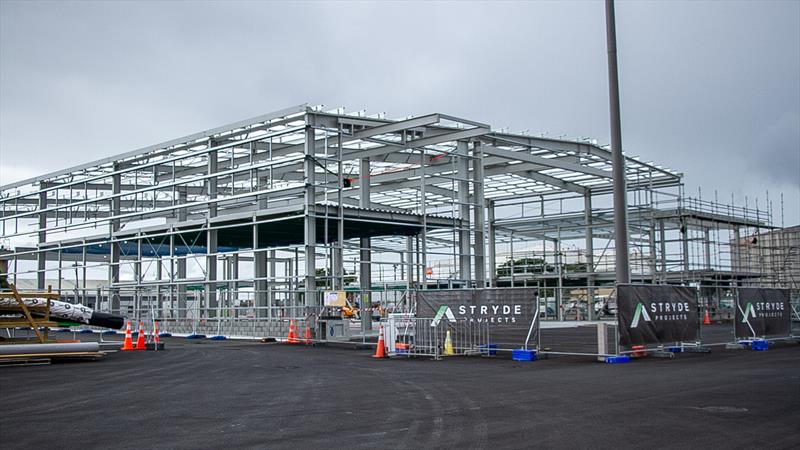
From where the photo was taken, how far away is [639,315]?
766 inches

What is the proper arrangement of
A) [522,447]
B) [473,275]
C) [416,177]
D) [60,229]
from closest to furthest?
[522,447]
[473,275]
[416,177]
[60,229]

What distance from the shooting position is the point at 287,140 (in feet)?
109

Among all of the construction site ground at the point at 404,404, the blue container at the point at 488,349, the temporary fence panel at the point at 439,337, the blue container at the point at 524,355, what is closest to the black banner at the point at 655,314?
the construction site ground at the point at 404,404

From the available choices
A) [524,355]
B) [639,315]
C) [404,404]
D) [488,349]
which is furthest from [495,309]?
[404,404]

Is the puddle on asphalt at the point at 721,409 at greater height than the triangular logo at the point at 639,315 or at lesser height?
lesser

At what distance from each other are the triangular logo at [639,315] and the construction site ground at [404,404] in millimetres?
1049

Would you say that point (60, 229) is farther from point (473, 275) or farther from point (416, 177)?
point (473, 275)

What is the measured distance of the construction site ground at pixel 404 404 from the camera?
8.59 m

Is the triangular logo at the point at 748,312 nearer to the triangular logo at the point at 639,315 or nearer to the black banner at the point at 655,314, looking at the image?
the black banner at the point at 655,314

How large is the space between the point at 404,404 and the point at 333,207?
1808 centimetres

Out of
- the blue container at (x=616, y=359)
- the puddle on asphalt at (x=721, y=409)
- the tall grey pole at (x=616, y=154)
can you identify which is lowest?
the blue container at (x=616, y=359)

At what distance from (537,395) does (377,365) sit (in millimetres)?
6682

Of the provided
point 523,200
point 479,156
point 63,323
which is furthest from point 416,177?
point 63,323

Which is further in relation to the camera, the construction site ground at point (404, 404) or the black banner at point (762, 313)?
the black banner at point (762, 313)
